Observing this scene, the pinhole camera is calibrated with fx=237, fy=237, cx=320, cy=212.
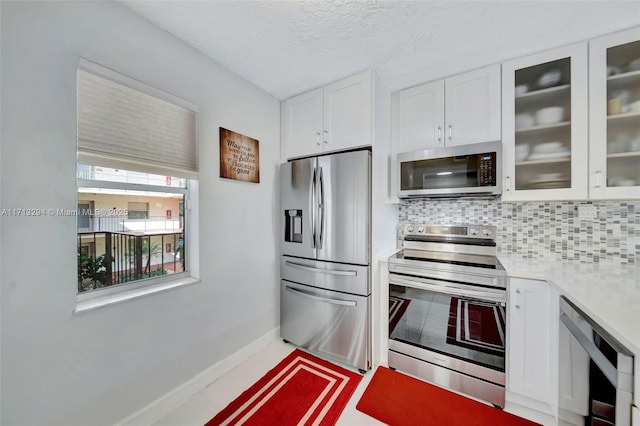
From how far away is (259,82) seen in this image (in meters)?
2.13

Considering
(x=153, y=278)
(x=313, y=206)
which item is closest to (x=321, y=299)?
(x=313, y=206)

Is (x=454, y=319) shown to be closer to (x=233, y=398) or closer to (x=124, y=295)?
(x=233, y=398)

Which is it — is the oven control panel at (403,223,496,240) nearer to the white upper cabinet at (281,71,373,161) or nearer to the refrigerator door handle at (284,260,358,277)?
the refrigerator door handle at (284,260,358,277)

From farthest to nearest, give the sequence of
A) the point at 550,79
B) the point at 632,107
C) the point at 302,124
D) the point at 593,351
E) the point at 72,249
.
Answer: the point at 302,124
the point at 550,79
the point at 632,107
the point at 72,249
the point at 593,351

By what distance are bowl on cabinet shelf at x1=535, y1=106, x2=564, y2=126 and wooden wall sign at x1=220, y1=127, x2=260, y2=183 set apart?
2236mm

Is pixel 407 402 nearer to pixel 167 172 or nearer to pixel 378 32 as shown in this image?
pixel 167 172

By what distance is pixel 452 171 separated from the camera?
189cm

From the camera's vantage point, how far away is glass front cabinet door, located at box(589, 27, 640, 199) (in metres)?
1.49

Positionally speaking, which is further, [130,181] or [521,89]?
[521,89]

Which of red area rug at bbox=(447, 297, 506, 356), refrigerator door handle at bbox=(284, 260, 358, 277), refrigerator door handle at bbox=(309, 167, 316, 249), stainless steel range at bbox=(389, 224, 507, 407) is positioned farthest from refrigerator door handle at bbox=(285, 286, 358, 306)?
red area rug at bbox=(447, 297, 506, 356)

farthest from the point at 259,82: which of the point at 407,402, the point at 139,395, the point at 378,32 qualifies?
the point at 407,402

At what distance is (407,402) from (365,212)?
4.40ft

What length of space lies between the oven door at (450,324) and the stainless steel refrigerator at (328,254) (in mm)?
274

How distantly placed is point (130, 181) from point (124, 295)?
0.68m
